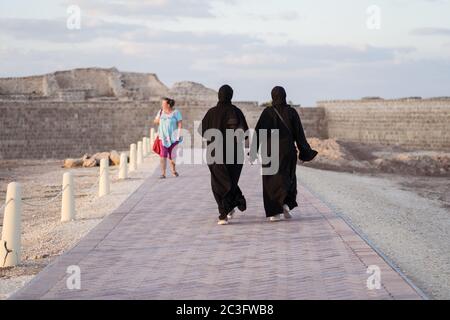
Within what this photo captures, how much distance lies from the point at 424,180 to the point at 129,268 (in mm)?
22518

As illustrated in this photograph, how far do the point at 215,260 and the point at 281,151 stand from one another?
3.13 meters

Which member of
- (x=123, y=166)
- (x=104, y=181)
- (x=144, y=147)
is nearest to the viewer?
(x=104, y=181)

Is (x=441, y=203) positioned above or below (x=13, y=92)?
below

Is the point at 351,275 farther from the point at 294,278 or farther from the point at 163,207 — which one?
the point at 163,207

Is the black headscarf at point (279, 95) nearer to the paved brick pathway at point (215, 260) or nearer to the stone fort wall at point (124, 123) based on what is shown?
the paved brick pathway at point (215, 260)

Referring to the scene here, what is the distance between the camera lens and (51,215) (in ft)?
48.3

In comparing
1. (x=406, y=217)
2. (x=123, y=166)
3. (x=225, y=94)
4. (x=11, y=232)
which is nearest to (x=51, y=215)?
(x=123, y=166)

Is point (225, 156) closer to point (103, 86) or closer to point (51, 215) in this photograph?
point (51, 215)

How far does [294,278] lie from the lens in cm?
740

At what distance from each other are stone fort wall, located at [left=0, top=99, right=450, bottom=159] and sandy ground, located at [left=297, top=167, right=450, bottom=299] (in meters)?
8.94

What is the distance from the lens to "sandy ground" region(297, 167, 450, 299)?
923 cm

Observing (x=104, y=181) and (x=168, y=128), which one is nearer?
(x=104, y=181)

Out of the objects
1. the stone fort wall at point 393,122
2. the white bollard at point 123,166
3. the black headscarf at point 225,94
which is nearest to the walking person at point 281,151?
the black headscarf at point 225,94
